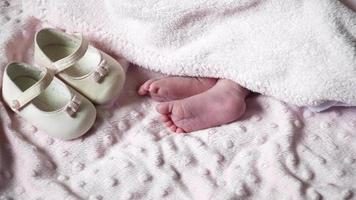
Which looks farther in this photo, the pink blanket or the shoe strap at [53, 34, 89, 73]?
the shoe strap at [53, 34, 89, 73]

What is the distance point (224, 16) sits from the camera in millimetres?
969

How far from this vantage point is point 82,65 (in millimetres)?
1021

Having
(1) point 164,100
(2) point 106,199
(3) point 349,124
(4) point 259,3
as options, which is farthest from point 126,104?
(3) point 349,124

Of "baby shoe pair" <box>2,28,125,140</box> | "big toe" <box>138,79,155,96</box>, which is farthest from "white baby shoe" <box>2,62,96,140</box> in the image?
"big toe" <box>138,79,155,96</box>

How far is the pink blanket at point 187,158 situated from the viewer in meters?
0.82

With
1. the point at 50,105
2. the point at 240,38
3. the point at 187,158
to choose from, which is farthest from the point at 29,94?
the point at 240,38

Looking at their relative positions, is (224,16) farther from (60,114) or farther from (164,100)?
(60,114)

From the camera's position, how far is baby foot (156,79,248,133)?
908 millimetres

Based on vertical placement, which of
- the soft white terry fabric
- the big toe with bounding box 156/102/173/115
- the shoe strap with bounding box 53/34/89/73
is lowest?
the big toe with bounding box 156/102/173/115

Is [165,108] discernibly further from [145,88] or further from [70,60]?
[70,60]

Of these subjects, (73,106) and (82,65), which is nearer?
(73,106)

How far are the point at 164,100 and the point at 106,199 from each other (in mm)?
270

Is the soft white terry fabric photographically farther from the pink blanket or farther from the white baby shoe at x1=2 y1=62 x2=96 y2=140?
the white baby shoe at x1=2 y1=62 x2=96 y2=140

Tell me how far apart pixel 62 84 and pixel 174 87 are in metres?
0.24
